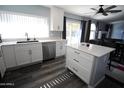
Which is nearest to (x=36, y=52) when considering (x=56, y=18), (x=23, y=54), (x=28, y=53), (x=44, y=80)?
(x=28, y=53)

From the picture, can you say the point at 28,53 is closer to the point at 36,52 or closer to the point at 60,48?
the point at 36,52

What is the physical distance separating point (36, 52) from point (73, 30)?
296 cm

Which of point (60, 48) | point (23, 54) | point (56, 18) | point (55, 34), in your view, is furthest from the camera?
point (55, 34)

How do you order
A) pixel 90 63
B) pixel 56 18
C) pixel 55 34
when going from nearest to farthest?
pixel 90 63
pixel 56 18
pixel 55 34

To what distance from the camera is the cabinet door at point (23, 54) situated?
2.29 metres

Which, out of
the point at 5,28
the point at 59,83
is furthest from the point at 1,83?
the point at 5,28

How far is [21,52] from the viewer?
92.9 inches

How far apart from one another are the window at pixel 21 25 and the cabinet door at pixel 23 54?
739 mm

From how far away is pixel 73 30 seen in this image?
4672mm

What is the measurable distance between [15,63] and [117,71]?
11.6 ft

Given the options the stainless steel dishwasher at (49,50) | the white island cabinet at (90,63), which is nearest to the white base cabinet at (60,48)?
the stainless steel dishwasher at (49,50)

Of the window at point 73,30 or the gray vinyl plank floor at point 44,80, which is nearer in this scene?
the gray vinyl plank floor at point 44,80

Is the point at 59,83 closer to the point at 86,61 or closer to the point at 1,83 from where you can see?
the point at 86,61

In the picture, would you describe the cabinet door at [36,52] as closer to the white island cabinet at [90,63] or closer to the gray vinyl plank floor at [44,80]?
the gray vinyl plank floor at [44,80]
